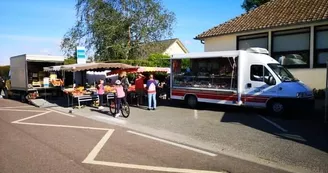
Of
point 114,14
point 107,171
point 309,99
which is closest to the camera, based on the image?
point 107,171

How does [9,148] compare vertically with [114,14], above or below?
below

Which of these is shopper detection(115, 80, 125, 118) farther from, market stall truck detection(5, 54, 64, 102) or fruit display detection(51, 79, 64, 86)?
fruit display detection(51, 79, 64, 86)

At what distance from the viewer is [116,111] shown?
43.2ft

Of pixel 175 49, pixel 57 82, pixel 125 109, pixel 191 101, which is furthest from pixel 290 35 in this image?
pixel 175 49

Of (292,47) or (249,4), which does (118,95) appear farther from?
(249,4)

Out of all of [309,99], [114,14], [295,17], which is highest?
[114,14]

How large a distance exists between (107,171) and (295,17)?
14.2 m

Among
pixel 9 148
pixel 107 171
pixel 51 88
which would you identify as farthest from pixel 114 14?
pixel 107 171

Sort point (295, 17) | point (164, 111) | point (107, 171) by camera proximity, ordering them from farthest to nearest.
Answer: point (295, 17) → point (164, 111) → point (107, 171)

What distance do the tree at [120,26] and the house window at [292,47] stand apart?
643 inches

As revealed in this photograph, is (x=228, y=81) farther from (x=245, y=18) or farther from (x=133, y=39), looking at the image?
(x=133, y=39)

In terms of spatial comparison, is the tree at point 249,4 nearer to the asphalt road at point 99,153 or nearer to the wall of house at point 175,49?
the wall of house at point 175,49

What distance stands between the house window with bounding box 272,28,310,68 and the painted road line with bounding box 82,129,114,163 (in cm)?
1092

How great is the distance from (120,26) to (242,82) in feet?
65.1
